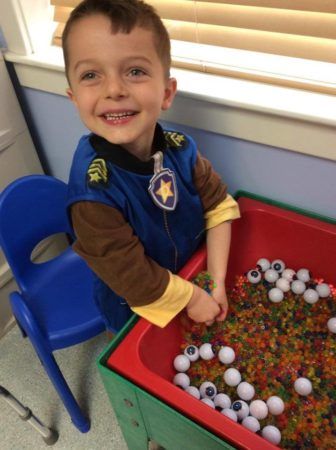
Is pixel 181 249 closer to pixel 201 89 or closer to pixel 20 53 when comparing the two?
pixel 201 89

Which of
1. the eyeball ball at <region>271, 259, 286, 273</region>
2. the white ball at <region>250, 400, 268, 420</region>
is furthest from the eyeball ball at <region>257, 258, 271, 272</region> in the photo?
the white ball at <region>250, 400, 268, 420</region>

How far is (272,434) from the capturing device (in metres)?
0.78

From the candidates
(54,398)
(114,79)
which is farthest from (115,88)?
(54,398)

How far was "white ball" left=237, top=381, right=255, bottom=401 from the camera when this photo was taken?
85 cm

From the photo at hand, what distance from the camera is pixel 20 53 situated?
3.74 ft

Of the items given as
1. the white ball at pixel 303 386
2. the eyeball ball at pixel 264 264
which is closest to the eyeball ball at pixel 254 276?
the eyeball ball at pixel 264 264

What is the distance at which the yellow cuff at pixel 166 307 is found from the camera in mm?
765

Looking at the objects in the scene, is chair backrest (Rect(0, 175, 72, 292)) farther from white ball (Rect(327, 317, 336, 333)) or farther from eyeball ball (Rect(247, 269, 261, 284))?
white ball (Rect(327, 317, 336, 333))

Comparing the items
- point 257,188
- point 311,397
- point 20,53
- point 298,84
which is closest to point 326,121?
point 298,84

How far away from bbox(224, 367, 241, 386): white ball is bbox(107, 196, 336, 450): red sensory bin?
115 mm

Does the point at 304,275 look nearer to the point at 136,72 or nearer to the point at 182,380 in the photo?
the point at 182,380

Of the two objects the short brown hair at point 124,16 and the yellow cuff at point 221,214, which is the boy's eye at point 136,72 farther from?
the yellow cuff at point 221,214

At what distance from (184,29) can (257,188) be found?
1.32ft

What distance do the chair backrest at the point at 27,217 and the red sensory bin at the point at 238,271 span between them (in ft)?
1.41
